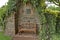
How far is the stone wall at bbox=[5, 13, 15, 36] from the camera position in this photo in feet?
39.8

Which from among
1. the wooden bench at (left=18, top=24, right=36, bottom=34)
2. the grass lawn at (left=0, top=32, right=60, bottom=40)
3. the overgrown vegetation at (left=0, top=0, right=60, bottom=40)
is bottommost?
the grass lawn at (left=0, top=32, right=60, bottom=40)

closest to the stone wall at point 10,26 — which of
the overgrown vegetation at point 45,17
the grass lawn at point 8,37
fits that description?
the grass lawn at point 8,37

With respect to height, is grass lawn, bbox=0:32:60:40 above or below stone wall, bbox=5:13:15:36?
below

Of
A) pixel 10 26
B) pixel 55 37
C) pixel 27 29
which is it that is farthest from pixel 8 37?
pixel 55 37

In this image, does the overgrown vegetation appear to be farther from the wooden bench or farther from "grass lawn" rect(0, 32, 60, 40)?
the wooden bench

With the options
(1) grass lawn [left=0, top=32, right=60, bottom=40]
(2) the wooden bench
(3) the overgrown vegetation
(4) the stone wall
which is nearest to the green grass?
(1) grass lawn [left=0, top=32, right=60, bottom=40]

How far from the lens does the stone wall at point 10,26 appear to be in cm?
1212

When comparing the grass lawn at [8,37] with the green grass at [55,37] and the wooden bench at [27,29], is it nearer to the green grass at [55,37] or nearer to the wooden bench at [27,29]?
the green grass at [55,37]

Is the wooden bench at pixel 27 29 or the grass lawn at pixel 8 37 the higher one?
the wooden bench at pixel 27 29

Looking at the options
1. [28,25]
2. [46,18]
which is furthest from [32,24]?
[46,18]

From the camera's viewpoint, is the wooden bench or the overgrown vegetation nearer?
the overgrown vegetation

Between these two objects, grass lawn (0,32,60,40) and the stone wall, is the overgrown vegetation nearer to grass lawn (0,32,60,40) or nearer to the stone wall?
grass lawn (0,32,60,40)

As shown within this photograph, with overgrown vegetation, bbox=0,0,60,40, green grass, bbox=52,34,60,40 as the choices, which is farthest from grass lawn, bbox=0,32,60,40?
overgrown vegetation, bbox=0,0,60,40

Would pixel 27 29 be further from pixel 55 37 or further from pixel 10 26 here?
pixel 55 37
